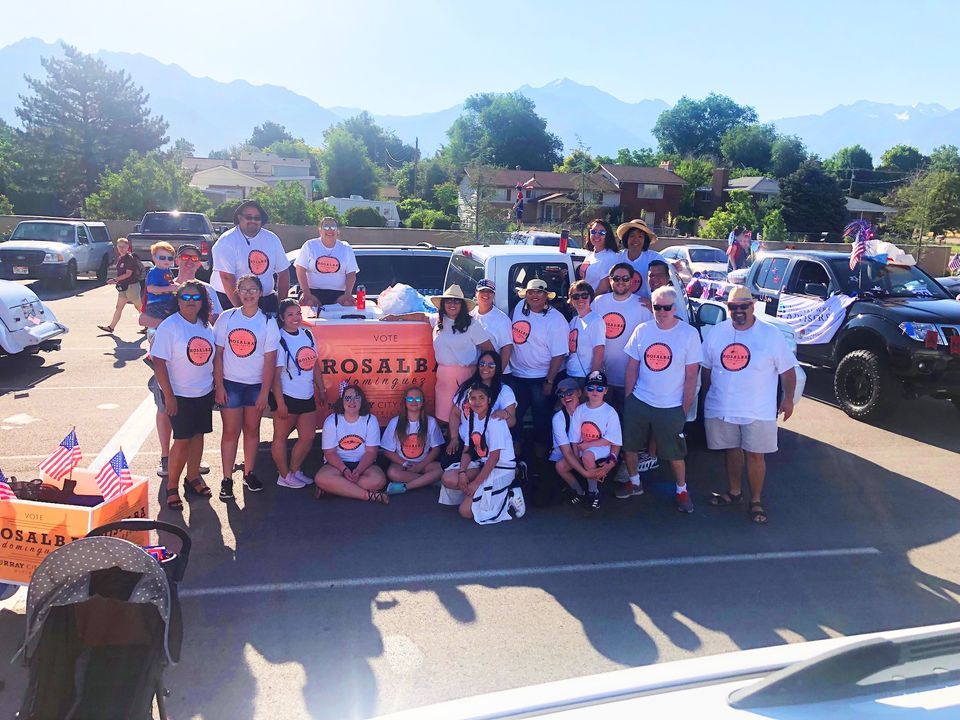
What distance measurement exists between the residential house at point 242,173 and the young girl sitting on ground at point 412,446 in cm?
5134

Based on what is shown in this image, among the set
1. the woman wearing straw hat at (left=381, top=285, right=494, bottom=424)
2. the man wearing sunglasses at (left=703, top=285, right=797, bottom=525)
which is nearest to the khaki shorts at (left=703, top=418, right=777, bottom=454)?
the man wearing sunglasses at (left=703, top=285, right=797, bottom=525)

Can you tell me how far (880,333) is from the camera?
839cm

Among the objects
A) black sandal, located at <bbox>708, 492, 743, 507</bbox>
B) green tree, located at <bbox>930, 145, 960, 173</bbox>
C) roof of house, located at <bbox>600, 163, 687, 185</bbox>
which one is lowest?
black sandal, located at <bbox>708, 492, 743, 507</bbox>

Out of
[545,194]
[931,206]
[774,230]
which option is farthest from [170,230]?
[545,194]

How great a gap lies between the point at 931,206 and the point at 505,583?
38250 mm

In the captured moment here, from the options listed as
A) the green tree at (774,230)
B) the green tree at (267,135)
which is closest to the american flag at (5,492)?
the green tree at (774,230)

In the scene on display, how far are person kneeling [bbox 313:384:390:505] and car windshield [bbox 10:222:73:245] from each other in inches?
642

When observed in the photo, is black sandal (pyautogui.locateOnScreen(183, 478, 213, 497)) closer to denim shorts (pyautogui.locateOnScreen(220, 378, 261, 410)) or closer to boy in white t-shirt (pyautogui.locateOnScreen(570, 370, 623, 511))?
denim shorts (pyautogui.locateOnScreen(220, 378, 261, 410))

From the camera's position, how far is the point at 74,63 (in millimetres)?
49219

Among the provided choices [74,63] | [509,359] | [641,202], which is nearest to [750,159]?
[641,202]

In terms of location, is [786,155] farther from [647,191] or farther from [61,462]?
[61,462]

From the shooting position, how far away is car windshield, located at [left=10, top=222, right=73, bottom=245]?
61.5 feet

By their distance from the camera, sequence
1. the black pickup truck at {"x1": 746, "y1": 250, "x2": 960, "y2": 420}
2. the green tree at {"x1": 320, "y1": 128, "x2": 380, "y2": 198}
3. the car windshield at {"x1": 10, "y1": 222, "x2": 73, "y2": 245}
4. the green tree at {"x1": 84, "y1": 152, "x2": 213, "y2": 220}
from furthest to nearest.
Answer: the green tree at {"x1": 320, "y1": 128, "x2": 380, "y2": 198} < the green tree at {"x1": 84, "y1": 152, "x2": 213, "y2": 220} < the car windshield at {"x1": 10, "y1": 222, "x2": 73, "y2": 245} < the black pickup truck at {"x1": 746, "y1": 250, "x2": 960, "y2": 420}

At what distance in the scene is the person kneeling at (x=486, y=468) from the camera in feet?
18.0
